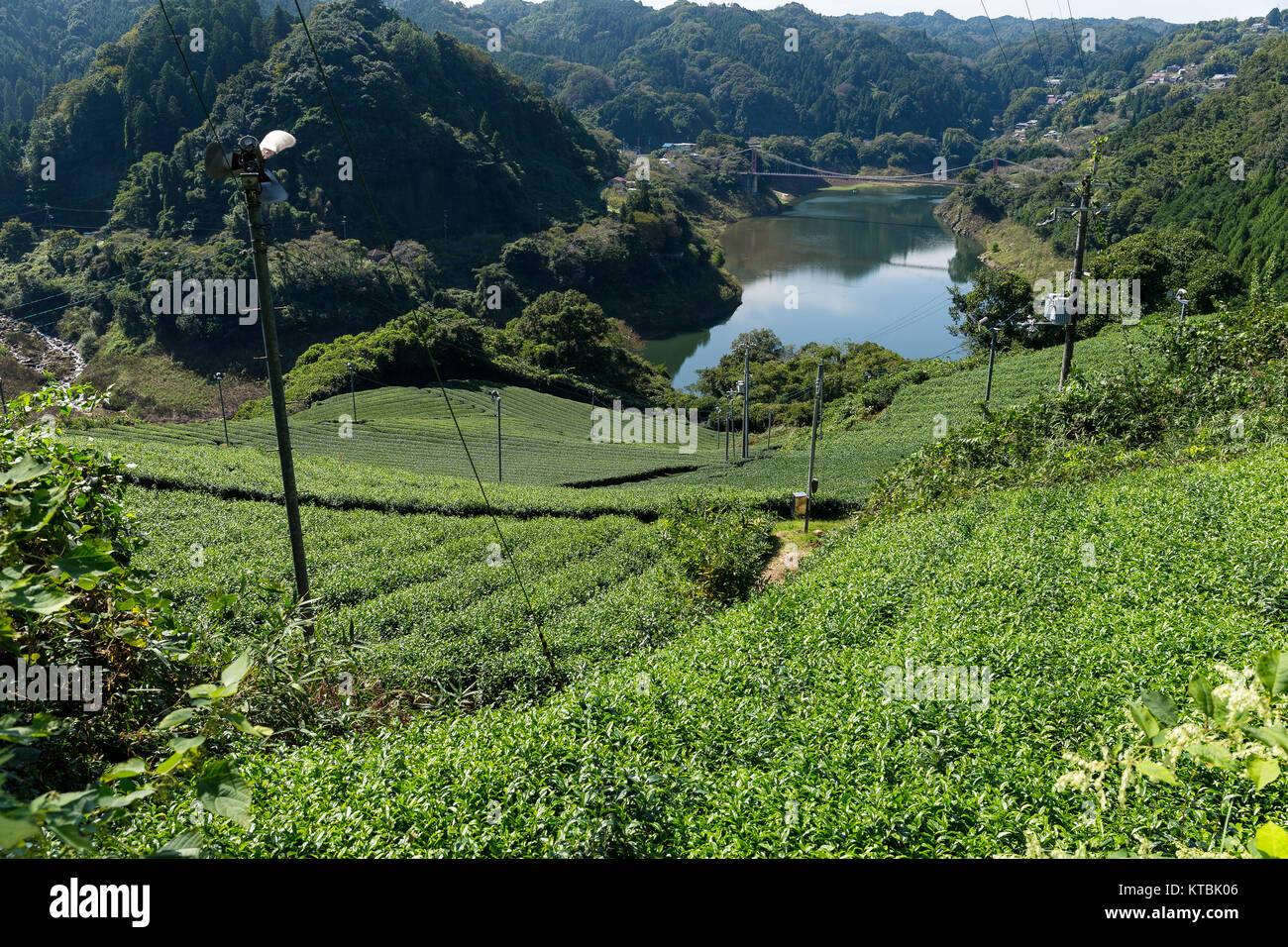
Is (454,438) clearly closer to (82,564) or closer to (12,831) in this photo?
(82,564)

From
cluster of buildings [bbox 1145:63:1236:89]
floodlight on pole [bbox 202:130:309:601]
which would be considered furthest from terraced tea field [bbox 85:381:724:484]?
cluster of buildings [bbox 1145:63:1236:89]

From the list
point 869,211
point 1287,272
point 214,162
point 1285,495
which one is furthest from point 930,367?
point 869,211

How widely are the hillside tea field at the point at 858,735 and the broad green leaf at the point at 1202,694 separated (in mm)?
2849

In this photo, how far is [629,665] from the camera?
9070 mm

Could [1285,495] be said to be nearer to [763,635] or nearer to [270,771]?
[763,635]

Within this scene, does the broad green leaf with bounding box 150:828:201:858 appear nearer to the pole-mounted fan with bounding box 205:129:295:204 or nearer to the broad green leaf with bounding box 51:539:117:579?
the broad green leaf with bounding box 51:539:117:579

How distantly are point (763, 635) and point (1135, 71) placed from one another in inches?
8403

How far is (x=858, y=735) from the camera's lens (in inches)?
239

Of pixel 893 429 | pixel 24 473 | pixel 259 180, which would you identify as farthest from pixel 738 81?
pixel 24 473

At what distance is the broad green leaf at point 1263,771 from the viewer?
1514 millimetres

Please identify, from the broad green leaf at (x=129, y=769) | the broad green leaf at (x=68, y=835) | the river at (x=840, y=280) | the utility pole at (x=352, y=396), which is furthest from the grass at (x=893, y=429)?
the river at (x=840, y=280)

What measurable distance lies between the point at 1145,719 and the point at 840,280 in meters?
85.6

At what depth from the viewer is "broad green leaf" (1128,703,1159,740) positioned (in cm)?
162

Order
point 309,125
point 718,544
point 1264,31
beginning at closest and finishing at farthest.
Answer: point 718,544
point 309,125
point 1264,31
